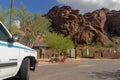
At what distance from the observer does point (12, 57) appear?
29.5 feet

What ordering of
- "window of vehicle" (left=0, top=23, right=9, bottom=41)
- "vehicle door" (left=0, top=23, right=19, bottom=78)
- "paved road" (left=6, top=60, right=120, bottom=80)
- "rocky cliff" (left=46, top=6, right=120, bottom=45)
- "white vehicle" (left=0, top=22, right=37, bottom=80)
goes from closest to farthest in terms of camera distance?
"vehicle door" (left=0, top=23, right=19, bottom=78) < "white vehicle" (left=0, top=22, right=37, bottom=80) < "window of vehicle" (left=0, top=23, right=9, bottom=41) < "paved road" (left=6, top=60, right=120, bottom=80) < "rocky cliff" (left=46, top=6, right=120, bottom=45)

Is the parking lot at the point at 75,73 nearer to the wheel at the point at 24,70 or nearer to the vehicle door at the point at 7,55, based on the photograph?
the wheel at the point at 24,70

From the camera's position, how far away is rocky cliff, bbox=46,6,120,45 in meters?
101

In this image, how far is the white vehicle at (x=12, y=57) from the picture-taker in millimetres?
8539

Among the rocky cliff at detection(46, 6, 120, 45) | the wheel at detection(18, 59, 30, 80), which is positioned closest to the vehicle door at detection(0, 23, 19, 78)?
the wheel at detection(18, 59, 30, 80)

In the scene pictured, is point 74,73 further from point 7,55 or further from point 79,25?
point 79,25

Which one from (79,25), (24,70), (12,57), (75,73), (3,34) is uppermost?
(79,25)

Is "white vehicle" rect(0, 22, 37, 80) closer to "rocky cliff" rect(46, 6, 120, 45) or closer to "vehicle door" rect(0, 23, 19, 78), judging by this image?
"vehicle door" rect(0, 23, 19, 78)

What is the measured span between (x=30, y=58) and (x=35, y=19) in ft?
133

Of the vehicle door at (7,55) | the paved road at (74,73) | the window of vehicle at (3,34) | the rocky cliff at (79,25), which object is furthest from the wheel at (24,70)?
the rocky cliff at (79,25)

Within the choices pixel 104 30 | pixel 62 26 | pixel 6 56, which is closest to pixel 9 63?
pixel 6 56

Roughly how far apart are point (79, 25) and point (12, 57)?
9529 centimetres

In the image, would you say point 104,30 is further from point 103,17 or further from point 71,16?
point 71,16

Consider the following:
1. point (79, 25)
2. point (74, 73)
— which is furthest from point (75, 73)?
point (79, 25)
